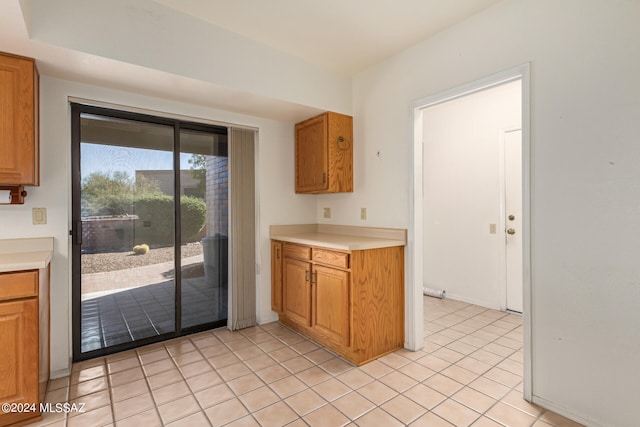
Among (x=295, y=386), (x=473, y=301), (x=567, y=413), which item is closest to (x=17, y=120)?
(x=295, y=386)

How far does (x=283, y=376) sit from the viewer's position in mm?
2223

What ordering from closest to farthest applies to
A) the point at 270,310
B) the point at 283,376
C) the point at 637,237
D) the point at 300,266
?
1. the point at 637,237
2. the point at 283,376
3. the point at 300,266
4. the point at 270,310

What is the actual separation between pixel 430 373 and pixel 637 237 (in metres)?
1.49

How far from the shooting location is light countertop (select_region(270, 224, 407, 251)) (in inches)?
97.3

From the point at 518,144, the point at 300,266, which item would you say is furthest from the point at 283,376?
the point at 518,144

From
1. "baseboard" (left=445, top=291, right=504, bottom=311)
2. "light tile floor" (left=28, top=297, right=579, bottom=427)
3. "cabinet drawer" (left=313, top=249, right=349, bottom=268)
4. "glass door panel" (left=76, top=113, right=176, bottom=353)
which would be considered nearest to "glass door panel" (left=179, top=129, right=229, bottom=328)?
"glass door panel" (left=76, top=113, right=176, bottom=353)

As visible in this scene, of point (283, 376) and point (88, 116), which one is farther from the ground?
point (88, 116)

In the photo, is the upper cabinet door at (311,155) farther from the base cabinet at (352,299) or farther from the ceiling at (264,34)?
the base cabinet at (352,299)

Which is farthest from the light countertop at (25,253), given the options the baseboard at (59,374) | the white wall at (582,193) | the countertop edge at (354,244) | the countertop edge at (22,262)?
the white wall at (582,193)

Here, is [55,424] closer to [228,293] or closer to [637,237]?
[228,293]

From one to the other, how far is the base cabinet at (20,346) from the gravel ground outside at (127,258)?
0.76 meters

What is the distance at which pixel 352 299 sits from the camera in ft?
7.76

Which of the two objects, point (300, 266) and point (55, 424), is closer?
point (55, 424)

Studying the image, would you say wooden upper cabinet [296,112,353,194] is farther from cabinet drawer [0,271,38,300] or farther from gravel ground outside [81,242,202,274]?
cabinet drawer [0,271,38,300]
